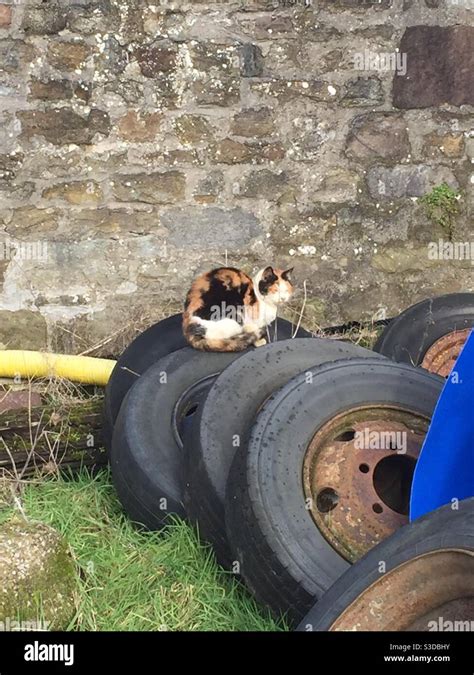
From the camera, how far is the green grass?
138 inches

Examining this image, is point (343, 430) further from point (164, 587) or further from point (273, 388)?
point (164, 587)

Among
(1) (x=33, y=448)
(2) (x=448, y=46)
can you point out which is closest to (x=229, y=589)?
(1) (x=33, y=448)

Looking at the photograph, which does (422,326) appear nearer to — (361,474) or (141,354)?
(141,354)

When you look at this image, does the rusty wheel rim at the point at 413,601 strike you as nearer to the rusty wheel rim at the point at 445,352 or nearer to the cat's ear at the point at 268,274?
the rusty wheel rim at the point at 445,352

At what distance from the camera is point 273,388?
401 cm

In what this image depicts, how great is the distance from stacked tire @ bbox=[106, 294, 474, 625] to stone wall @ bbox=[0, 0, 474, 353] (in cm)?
110

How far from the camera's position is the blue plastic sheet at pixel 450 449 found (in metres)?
3.30

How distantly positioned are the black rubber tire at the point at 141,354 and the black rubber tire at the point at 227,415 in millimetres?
733

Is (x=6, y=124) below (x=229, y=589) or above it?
above

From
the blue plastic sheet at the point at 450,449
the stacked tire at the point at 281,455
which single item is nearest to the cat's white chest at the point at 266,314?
the stacked tire at the point at 281,455

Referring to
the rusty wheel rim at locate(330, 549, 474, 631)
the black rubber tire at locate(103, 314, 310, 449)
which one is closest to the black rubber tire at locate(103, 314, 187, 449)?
the black rubber tire at locate(103, 314, 310, 449)

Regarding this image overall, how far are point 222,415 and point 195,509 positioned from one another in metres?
0.37
